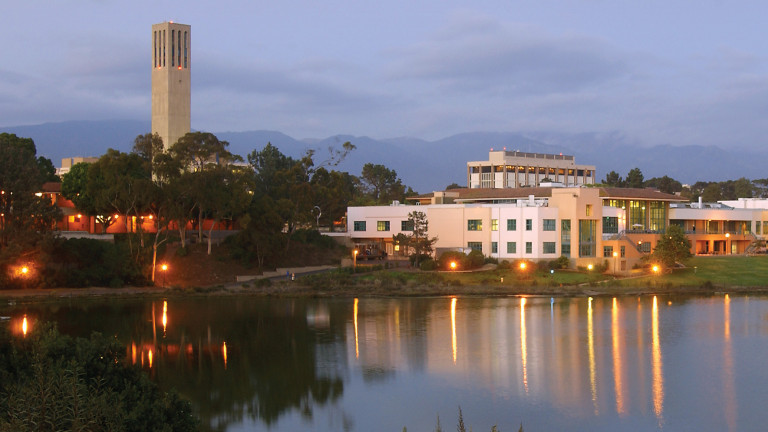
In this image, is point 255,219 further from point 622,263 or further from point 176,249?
point 622,263

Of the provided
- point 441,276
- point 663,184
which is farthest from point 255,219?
point 663,184

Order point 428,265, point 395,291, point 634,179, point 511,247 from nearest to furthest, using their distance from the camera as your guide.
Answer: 1. point 395,291
2. point 428,265
3. point 511,247
4. point 634,179

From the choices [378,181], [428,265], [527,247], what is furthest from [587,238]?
[378,181]

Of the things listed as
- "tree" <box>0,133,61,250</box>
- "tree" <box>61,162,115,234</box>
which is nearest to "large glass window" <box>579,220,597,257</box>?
"tree" <box>61,162,115,234</box>

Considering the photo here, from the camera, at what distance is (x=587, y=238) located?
60.1m

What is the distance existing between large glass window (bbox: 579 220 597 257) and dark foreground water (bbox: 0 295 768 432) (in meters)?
12.1

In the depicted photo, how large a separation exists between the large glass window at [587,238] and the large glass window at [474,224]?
716 cm

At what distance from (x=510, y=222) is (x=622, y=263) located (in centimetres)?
841

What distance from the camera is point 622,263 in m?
59.2

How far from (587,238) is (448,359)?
31.7 metres

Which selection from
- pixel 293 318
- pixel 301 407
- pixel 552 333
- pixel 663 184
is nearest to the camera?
pixel 301 407

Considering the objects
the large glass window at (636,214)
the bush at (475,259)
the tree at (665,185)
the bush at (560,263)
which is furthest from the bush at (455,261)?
the tree at (665,185)

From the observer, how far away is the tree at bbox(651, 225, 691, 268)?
56.3 metres

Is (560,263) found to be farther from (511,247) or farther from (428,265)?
(428,265)
